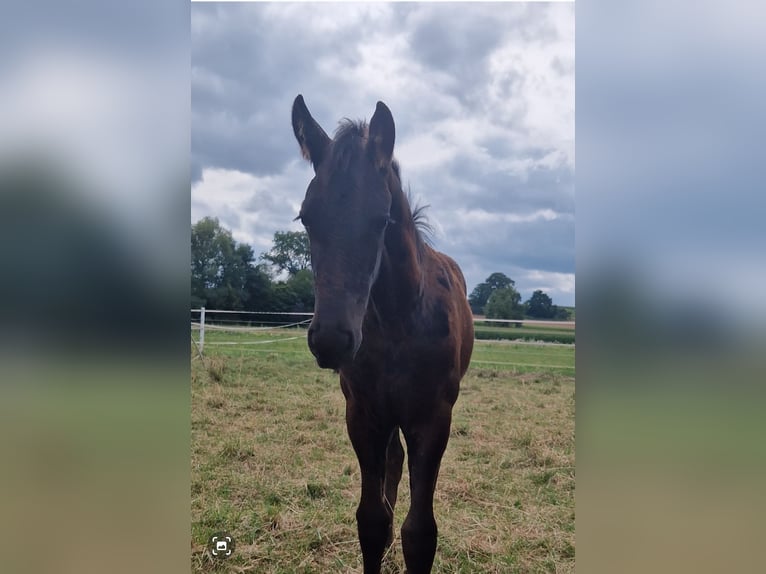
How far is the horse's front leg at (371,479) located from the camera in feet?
6.57

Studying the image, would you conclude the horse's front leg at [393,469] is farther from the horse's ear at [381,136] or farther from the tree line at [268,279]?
the horse's ear at [381,136]

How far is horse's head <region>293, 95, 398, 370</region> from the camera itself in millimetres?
1419

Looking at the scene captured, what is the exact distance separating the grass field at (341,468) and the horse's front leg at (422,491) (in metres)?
0.33

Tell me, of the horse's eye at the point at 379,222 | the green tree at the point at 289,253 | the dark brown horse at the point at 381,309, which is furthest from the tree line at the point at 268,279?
the horse's eye at the point at 379,222


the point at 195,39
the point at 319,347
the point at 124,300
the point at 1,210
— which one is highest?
the point at 195,39

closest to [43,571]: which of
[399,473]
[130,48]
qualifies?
[399,473]

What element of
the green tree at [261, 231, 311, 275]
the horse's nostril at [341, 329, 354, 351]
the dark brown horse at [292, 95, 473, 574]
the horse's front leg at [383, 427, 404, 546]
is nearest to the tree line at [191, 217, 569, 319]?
the green tree at [261, 231, 311, 275]

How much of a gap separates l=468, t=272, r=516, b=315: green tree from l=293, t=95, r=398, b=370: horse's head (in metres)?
1.04

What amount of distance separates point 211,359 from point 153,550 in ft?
5.15

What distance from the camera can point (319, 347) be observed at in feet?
4.59

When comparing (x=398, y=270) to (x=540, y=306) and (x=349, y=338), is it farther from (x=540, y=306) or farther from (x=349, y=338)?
(x=540, y=306)

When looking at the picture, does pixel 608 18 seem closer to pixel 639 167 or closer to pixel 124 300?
pixel 639 167

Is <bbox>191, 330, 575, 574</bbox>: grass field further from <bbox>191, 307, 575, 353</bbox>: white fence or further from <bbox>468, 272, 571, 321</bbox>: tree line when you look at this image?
<bbox>468, 272, 571, 321</bbox>: tree line

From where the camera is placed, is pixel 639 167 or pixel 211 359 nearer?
pixel 639 167
